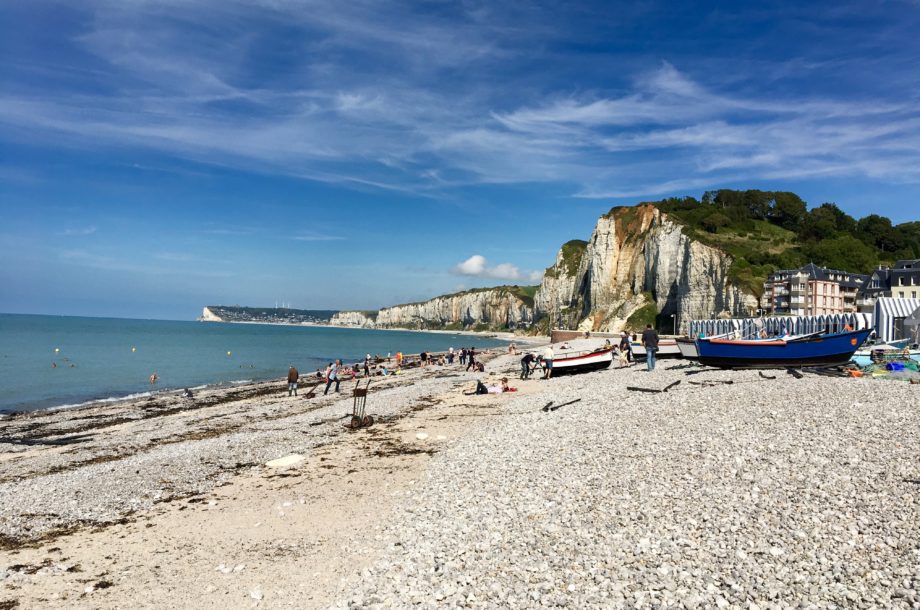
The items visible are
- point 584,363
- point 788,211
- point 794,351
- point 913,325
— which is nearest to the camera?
point 794,351

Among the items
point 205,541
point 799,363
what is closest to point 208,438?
point 205,541

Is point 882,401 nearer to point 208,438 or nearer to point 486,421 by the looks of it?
point 486,421

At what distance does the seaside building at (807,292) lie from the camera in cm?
7612

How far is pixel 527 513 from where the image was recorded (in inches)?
351

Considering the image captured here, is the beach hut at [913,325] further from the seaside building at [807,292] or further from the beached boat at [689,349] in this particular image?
the seaside building at [807,292]

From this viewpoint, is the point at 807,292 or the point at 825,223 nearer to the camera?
the point at 807,292

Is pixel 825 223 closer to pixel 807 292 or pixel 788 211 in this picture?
pixel 788 211

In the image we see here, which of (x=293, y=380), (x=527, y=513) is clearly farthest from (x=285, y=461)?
(x=293, y=380)

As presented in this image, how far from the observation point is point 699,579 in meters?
6.12

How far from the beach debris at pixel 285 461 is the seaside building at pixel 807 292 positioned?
256 ft

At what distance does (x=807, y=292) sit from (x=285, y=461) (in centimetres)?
8150

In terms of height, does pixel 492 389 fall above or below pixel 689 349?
below

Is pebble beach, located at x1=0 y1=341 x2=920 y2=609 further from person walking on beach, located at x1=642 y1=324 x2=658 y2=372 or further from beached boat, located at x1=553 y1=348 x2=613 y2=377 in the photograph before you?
beached boat, located at x1=553 y1=348 x2=613 y2=377

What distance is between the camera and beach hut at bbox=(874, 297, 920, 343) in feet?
129
